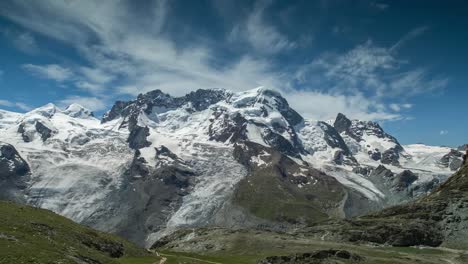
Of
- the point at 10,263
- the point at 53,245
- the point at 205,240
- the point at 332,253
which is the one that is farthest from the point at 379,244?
the point at 10,263

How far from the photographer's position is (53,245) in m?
54.1

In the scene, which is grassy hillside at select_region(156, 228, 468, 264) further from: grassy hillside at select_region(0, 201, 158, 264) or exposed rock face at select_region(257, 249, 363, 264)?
grassy hillside at select_region(0, 201, 158, 264)

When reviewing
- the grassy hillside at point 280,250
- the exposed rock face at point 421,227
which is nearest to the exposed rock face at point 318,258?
the grassy hillside at point 280,250

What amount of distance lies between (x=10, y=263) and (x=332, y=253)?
189 feet

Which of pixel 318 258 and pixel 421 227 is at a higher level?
pixel 421 227

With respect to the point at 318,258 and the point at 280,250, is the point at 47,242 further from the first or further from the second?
the point at 280,250

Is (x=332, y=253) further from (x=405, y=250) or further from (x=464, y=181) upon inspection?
(x=464, y=181)

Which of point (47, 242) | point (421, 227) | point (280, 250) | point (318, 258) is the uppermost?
point (421, 227)

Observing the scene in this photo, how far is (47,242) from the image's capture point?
179 ft

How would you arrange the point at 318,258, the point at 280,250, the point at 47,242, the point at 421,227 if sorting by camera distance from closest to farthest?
the point at 47,242, the point at 318,258, the point at 280,250, the point at 421,227

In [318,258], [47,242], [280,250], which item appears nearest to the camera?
[47,242]

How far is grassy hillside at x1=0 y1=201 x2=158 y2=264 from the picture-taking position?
153ft

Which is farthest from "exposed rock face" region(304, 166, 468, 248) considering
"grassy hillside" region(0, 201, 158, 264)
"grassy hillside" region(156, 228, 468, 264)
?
"grassy hillside" region(0, 201, 158, 264)

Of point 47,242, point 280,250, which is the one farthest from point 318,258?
point 47,242
